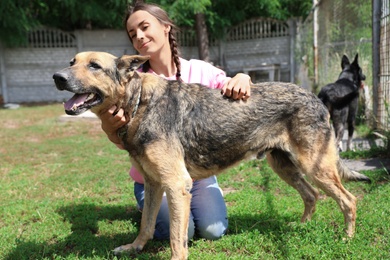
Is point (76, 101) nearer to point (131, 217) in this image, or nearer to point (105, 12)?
point (131, 217)

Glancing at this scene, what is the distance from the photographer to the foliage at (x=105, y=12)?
14.5m

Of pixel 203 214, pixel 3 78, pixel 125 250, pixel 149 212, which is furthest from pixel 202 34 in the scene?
pixel 125 250

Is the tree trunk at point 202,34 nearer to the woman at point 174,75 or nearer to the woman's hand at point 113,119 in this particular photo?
the woman at point 174,75

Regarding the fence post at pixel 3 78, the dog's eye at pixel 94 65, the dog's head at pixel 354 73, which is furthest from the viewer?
the fence post at pixel 3 78

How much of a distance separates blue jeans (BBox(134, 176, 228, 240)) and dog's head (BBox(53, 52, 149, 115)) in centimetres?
131

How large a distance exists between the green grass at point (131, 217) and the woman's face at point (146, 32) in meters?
1.82

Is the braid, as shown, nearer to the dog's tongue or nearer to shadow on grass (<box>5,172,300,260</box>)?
the dog's tongue

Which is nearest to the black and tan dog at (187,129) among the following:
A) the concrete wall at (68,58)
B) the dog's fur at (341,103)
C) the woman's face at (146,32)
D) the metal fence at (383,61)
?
the woman's face at (146,32)

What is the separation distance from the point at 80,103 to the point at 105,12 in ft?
47.8

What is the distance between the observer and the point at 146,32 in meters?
3.33

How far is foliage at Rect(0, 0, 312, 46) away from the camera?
1452cm

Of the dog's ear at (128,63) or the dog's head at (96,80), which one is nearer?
the dog's head at (96,80)

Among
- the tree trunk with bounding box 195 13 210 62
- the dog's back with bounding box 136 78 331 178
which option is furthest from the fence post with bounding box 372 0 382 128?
the tree trunk with bounding box 195 13 210 62


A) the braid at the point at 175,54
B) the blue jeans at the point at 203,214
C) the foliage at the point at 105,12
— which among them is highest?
the foliage at the point at 105,12
